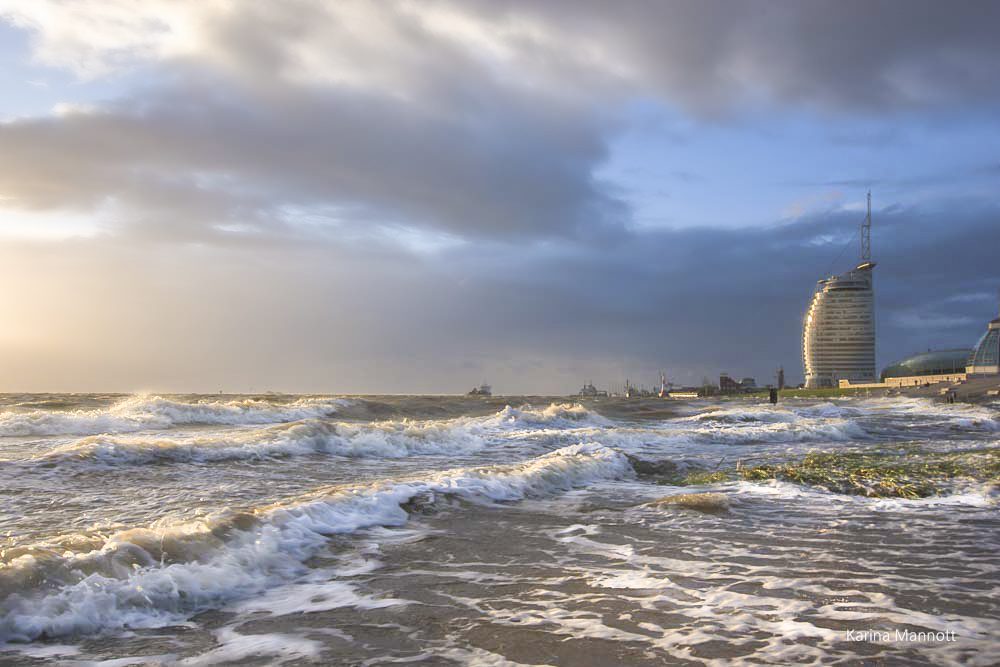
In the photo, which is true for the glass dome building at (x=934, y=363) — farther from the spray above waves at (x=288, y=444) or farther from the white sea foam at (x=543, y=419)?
the spray above waves at (x=288, y=444)

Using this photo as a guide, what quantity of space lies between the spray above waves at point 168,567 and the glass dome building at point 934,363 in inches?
7192

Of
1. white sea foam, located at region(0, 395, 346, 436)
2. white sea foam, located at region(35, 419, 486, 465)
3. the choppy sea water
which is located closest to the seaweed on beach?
the choppy sea water

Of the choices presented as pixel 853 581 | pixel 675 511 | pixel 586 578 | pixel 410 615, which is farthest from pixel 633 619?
pixel 675 511

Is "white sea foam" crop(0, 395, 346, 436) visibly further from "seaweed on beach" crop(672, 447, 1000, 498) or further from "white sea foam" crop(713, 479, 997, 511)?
"white sea foam" crop(713, 479, 997, 511)

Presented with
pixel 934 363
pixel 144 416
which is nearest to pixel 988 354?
pixel 934 363

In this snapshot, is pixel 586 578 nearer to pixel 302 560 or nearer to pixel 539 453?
pixel 302 560

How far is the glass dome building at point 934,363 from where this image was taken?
160 meters

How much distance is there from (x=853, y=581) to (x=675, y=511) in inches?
151

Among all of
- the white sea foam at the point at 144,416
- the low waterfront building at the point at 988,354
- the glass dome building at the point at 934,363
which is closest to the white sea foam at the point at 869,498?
the white sea foam at the point at 144,416

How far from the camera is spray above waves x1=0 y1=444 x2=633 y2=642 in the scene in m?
5.29

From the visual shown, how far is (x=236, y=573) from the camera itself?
6.43 metres

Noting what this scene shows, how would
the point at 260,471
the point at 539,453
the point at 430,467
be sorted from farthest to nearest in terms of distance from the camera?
the point at 539,453, the point at 430,467, the point at 260,471

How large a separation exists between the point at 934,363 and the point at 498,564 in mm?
192433

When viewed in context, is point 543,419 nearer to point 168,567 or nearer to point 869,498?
point 869,498
